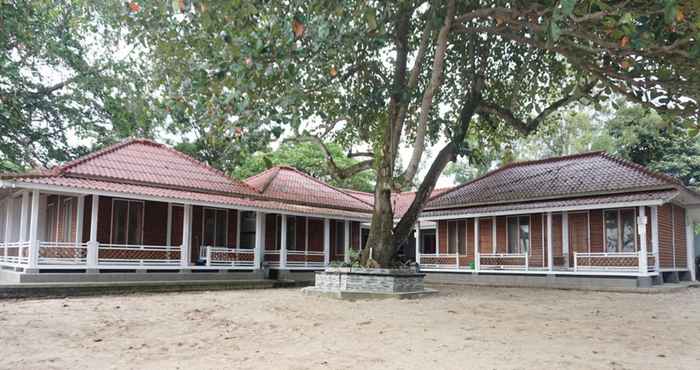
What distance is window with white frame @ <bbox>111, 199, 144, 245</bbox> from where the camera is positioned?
650 inches

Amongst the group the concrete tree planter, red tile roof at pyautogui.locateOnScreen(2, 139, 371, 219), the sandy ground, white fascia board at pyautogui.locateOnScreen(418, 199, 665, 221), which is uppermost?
red tile roof at pyautogui.locateOnScreen(2, 139, 371, 219)

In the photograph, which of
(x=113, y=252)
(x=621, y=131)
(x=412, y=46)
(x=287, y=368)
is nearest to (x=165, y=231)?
(x=113, y=252)

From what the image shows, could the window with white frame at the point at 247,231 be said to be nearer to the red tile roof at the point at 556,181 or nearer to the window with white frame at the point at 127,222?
the window with white frame at the point at 127,222

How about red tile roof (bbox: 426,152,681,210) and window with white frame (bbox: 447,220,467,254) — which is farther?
window with white frame (bbox: 447,220,467,254)

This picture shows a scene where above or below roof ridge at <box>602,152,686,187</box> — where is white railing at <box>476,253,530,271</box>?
below

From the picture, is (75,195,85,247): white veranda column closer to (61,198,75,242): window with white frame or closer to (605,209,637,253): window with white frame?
(61,198,75,242): window with white frame

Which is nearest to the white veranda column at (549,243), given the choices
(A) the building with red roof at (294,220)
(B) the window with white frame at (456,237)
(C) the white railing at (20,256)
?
(A) the building with red roof at (294,220)

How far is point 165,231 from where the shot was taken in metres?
17.5

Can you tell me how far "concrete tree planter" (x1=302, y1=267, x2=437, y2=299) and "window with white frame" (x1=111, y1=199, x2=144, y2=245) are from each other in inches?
275

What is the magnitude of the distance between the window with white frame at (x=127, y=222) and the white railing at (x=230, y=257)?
2213 millimetres

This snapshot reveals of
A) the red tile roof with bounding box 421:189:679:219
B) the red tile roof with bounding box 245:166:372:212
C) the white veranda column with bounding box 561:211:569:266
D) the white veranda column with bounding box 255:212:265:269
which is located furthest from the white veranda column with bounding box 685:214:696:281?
the white veranda column with bounding box 255:212:265:269

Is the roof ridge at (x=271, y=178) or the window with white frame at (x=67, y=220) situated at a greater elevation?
the roof ridge at (x=271, y=178)

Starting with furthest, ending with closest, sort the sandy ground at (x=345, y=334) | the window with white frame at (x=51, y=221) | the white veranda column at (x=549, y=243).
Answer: the white veranda column at (x=549, y=243)
the window with white frame at (x=51, y=221)
the sandy ground at (x=345, y=334)

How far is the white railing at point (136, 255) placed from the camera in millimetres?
15320
